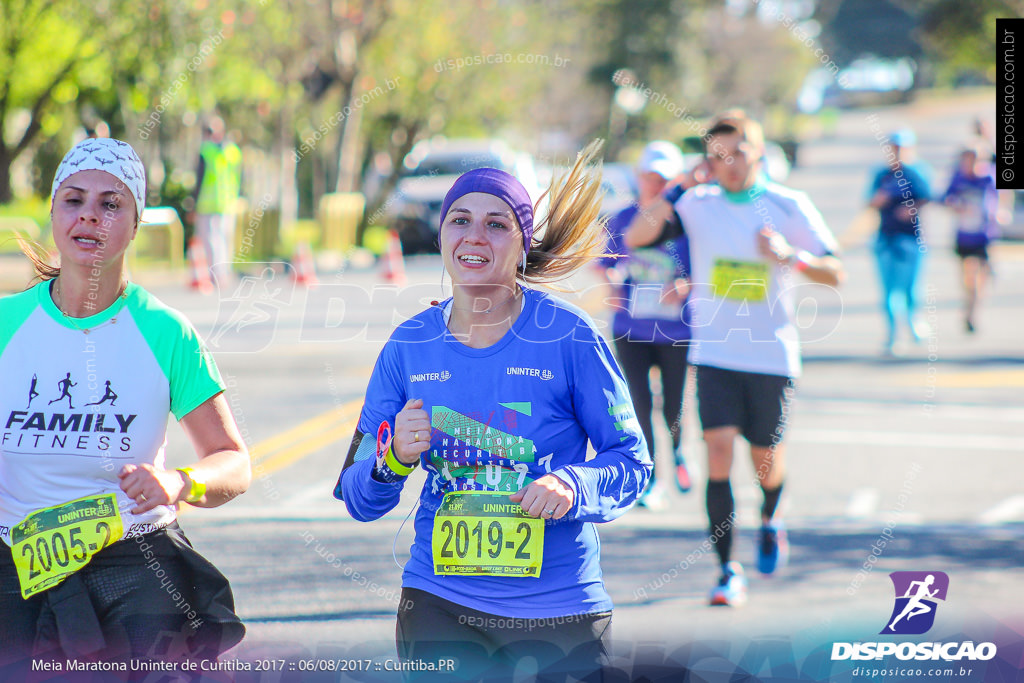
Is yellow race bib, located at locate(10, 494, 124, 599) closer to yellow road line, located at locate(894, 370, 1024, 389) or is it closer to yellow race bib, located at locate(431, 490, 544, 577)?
yellow race bib, located at locate(431, 490, 544, 577)

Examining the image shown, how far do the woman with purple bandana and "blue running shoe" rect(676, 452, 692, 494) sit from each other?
482cm

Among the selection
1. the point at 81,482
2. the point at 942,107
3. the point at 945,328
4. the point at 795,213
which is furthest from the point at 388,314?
the point at 942,107

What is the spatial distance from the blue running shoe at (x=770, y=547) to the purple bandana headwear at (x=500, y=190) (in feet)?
10.8

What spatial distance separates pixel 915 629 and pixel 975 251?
462 inches

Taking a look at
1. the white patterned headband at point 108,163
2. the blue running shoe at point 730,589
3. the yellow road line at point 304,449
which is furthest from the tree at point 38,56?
the white patterned headband at point 108,163

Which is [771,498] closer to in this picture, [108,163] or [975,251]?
[108,163]

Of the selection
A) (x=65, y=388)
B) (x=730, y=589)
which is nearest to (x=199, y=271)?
(x=730, y=589)

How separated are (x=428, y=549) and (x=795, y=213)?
3.38m

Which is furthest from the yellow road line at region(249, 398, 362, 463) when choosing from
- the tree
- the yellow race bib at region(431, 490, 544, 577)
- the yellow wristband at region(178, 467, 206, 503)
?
the tree

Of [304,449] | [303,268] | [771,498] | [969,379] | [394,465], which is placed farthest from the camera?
[303,268]

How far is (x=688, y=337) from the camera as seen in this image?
25.0ft

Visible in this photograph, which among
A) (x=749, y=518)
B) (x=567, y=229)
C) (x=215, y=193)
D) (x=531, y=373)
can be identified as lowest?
(x=749, y=518)

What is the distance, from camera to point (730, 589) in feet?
19.2

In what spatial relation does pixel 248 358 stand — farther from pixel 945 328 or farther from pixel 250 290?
pixel 945 328
